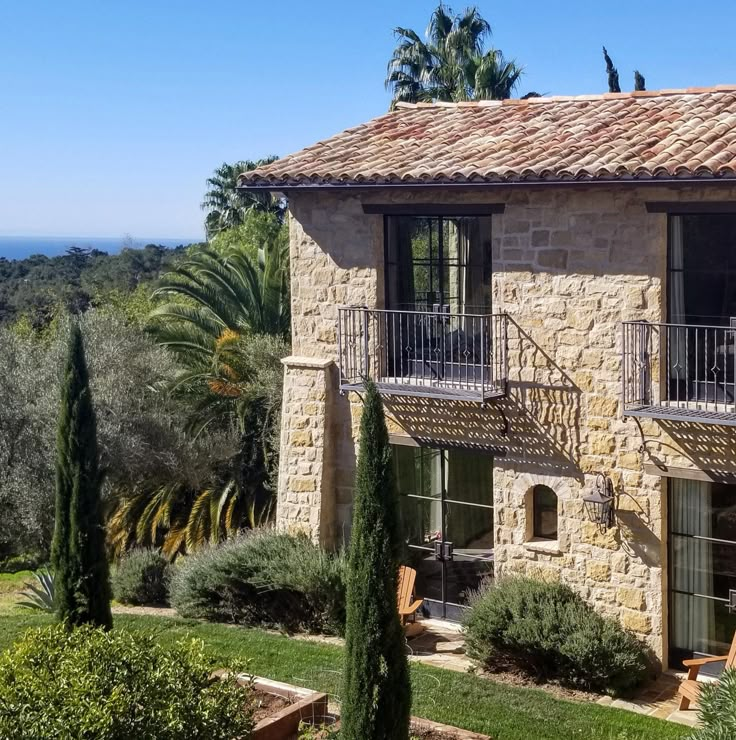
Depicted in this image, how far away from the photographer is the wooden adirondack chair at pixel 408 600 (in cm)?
1393

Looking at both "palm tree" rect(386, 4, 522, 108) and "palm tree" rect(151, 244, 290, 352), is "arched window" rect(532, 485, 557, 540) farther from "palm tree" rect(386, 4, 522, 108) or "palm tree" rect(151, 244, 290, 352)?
"palm tree" rect(386, 4, 522, 108)

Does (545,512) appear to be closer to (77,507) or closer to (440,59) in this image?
(77,507)

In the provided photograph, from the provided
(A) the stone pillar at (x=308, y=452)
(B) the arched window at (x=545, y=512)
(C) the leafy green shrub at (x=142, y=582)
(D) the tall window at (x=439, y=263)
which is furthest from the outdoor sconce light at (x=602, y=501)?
(C) the leafy green shrub at (x=142, y=582)

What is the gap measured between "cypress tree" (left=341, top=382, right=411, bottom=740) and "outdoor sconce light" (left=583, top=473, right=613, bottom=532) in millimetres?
4439

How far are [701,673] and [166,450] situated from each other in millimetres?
10758

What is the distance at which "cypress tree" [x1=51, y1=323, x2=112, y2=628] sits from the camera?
1255 centimetres

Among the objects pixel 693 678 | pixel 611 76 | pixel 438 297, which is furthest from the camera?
pixel 611 76

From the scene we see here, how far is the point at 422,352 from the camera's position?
1457 centimetres

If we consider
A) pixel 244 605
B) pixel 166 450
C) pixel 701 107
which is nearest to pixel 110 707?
pixel 244 605

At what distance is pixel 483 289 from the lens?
46.7 feet

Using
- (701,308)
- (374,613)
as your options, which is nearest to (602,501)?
(701,308)

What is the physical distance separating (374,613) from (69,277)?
5598cm

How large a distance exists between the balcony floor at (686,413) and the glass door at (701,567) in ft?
3.02

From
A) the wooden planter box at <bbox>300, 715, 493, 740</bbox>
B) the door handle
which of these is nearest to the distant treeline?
the door handle
